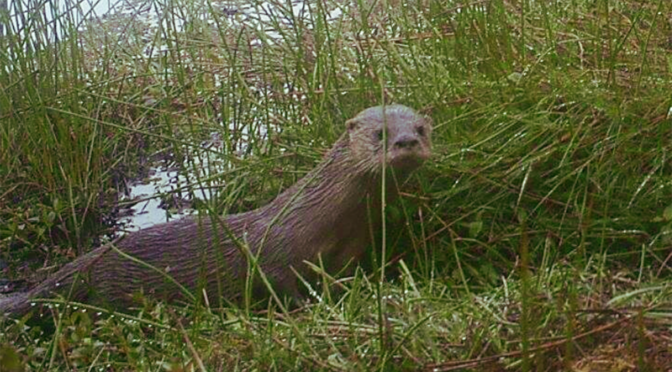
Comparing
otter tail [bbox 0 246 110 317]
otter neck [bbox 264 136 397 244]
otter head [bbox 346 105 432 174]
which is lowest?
otter tail [bbox 0 246 110 317]

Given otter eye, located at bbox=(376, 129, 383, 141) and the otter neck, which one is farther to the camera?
the otter neck

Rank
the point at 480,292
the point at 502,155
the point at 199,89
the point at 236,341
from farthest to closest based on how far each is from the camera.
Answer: the point at 199,89 → the point at 502,155 → the point at 480,292 → the point at 236,341

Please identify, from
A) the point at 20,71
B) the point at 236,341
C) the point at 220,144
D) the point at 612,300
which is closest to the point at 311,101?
the point at 220,144

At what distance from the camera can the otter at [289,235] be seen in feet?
9.36

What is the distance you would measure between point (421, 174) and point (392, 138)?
0.31 m

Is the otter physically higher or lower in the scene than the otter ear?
lower

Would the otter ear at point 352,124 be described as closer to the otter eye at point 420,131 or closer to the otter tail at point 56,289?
the otter eye at point 420,131

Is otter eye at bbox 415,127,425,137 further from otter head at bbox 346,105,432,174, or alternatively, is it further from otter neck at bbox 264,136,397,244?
otter neck at bbox 264,136,397,244

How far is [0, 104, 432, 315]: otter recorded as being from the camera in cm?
285

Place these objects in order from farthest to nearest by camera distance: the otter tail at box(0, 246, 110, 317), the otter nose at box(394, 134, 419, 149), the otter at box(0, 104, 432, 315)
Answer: the otter tail at box(0, 246, 110, 317) < the otter at box(0, 104, 432, 315) < the otter nose at box(394, 134, 419, 149)

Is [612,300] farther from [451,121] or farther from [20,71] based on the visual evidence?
[20,71]

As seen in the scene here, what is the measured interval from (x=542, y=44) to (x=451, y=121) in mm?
496

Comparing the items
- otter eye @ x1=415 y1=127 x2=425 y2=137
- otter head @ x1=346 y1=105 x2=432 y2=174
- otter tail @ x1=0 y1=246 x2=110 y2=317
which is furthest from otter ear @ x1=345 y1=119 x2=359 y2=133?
otter tail @ x1=0 y1=246 x2=110 y2=317

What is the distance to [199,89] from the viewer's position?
392cm
